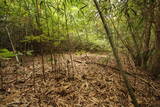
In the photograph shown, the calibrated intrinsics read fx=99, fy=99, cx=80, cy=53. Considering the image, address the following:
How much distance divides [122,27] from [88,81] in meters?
2.01

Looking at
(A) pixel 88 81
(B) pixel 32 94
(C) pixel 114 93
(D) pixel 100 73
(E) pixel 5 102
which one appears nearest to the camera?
(E) pixel 5 102

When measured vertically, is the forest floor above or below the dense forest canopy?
below

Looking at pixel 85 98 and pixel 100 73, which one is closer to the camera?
pixel 85 98

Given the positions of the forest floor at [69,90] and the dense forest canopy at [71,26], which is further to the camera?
the dense forest canopy at [71,26]

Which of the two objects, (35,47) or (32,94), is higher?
(35,47)

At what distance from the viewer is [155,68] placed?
→ 7.27 ft

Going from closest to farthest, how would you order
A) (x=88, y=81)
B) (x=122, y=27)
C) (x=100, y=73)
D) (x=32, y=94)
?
(x=32, y=94), (x=88, y=81), (x=100, y=73), (x=122, y=27)

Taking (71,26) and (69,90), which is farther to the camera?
(71,26)

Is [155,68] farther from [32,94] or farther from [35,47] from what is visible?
[35,47]

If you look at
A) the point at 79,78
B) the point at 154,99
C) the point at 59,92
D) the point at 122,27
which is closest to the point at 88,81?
the point at 79,78

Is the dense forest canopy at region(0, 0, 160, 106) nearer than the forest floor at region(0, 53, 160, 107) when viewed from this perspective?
No

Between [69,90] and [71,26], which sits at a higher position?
[71,26]

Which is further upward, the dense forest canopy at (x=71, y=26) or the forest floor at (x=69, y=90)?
the dense forest canopy at (x=71, y=26)

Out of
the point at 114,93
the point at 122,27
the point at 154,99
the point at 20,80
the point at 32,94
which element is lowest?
the point at 154,99
